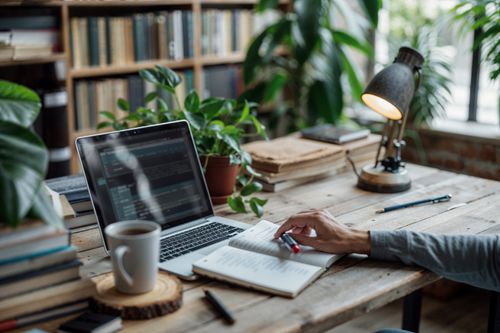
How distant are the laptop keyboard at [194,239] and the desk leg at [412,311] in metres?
0.78

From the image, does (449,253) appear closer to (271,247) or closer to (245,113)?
(271,247)

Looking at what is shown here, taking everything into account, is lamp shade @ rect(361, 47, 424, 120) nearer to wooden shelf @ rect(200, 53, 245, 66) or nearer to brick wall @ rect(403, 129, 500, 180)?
brick wall @ rect(403, 129, 500, 180)

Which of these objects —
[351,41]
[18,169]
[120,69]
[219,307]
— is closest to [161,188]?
[219,307]

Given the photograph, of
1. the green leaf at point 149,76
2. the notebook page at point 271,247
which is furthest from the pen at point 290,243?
the green leaf at point 149,76

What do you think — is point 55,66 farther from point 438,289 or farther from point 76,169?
point 438,289

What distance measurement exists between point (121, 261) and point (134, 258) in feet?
0.08

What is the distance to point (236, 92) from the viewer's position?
3.88 meters

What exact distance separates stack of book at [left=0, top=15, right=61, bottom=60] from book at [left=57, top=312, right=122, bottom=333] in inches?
80.8

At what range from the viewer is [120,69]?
338 centimetres

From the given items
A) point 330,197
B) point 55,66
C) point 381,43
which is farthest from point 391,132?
point 381,43

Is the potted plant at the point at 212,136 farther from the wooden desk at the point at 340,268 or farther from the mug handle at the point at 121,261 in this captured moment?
the mug handle at the point at 121,261

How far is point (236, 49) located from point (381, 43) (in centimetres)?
91

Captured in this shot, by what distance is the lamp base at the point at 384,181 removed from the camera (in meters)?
1.96

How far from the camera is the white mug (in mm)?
1163
